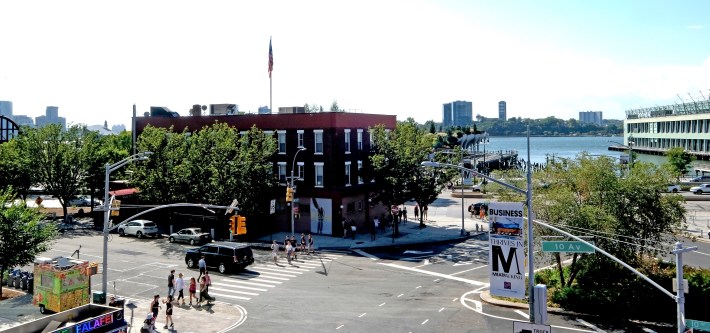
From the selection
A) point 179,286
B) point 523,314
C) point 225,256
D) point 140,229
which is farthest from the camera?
point 140,229

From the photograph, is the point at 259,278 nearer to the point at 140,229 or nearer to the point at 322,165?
the point at 322,165

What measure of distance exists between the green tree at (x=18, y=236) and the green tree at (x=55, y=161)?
2800cm

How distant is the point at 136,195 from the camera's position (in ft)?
187

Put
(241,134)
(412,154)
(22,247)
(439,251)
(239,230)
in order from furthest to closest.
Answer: (241,134)
(412,154)
(439,251)
(239,230)
(22,247)

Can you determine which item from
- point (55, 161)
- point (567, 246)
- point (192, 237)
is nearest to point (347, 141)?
point (192, 237)

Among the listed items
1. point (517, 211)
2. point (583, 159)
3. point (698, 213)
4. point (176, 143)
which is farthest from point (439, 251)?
point (698, 213)

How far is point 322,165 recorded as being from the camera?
5209 cm

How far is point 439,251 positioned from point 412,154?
10.5 meters

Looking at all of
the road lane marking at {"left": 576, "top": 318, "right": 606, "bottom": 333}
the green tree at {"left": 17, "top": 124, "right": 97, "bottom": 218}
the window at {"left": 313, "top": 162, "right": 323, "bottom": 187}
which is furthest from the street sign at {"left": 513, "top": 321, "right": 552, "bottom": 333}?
the green tree at {"left": 17, "top": 124, "right": 97, "bottom": 218}

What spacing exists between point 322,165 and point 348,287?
2104 centimetres

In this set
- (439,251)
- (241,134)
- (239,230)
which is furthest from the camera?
(241,134)

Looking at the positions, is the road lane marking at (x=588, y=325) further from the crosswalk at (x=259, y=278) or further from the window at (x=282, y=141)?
the window at (x=282, y=141)

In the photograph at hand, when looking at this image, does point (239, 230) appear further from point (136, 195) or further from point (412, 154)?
point (136, 195)

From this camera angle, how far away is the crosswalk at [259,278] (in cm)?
3131
